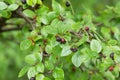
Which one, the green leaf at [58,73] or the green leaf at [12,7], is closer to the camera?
the green leaf at [58,73]

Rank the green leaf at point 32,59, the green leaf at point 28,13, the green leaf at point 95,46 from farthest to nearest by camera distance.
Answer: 1. the green leaf at point 28,13
2. the green leaf at point 32,59
3. the green leaf at point 95,46

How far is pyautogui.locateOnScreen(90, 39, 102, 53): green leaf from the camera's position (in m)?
1.47

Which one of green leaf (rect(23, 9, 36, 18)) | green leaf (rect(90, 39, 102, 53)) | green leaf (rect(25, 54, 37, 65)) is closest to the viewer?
green leaf (rect(90, 39, 102, 53))

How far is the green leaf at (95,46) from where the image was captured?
4.83 feet

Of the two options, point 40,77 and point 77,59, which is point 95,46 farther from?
point 40,77

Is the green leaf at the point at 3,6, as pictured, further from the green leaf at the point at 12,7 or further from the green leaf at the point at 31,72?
the green leaf at the point at 31,72

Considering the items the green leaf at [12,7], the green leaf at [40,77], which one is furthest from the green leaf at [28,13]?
the green leaf at [40,77]

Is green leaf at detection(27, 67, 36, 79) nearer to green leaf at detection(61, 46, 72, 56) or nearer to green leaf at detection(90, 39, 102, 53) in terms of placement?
green leaf at detection(61, 46, 72, 56)

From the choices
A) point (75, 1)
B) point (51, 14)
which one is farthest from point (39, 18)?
point (75, 1)

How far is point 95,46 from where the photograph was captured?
1.47m

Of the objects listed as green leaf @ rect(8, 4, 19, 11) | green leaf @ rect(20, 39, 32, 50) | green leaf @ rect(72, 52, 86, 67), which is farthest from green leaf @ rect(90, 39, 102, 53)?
green leaf @ rect(8, 4, 19, 11)

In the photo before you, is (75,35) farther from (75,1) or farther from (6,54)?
(75,1)

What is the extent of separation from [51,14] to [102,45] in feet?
0.93

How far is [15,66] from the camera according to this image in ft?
12.7
